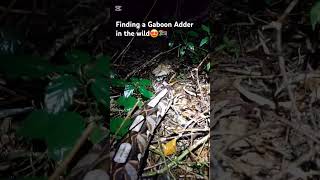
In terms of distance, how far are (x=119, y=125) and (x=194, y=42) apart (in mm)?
313

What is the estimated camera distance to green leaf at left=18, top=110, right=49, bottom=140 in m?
1.03

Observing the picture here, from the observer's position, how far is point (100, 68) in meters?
1.07

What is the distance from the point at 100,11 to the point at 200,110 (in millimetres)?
396

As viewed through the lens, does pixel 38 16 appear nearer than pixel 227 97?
Yes

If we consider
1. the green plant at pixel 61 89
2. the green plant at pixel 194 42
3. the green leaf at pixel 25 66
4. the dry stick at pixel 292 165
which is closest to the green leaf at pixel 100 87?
the green plant at pixel 61 89

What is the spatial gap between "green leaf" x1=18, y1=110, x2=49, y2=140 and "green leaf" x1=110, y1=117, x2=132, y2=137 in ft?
0.68

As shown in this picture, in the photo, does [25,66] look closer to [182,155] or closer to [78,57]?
[78,57]

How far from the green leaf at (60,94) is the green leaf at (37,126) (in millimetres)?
23

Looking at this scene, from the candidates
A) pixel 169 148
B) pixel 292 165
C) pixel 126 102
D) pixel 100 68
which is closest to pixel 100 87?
pixel 100 68

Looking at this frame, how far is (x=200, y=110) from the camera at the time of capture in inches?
48.3

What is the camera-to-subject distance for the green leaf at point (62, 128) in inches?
40.7

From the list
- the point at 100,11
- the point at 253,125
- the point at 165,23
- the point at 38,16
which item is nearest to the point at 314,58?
the point at 253,125

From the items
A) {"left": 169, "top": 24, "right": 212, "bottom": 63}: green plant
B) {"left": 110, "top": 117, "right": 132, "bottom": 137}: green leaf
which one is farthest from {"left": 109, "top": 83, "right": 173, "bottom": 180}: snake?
{"left": 169, "top": 24, "right": 212, "bottom": 63}: green plant

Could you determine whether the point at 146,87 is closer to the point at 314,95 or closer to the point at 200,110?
the point at 200,110
